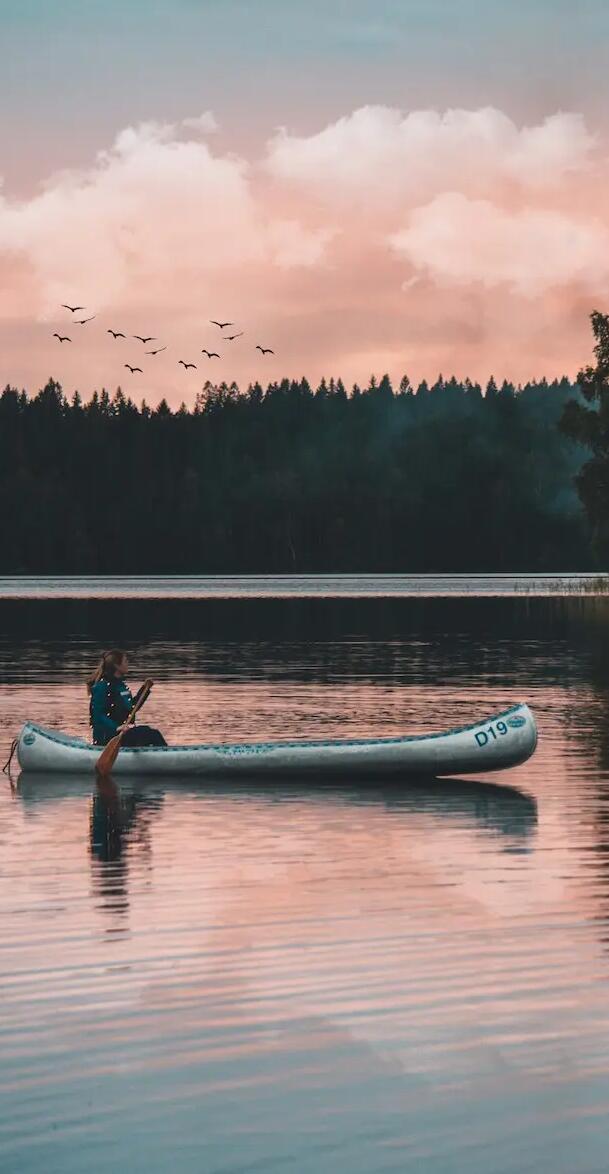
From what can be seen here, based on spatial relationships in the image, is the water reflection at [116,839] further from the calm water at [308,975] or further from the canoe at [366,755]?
the canoe at [366,755]

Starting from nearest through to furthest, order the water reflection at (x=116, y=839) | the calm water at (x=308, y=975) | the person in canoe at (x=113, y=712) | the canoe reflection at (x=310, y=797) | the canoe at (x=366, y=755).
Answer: the calm water at (x=308, y=975)
the water reflection at (x=116, y=839)
the canoe reflection at (x=310, y=797)
the canoe at (x=366, y=755)
the person in canoe at (x=113, y=712)


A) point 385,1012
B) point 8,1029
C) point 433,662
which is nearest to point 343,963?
point 385,1012

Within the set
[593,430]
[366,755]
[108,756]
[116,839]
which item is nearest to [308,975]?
[116,839]

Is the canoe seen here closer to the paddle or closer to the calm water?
the paddle

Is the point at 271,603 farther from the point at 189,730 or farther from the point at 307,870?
the point at 307,870

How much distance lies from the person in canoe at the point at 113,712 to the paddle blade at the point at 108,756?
223mm

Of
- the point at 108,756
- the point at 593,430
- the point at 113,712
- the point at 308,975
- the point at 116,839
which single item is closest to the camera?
the point at 308,975

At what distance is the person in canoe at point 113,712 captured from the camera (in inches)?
1176

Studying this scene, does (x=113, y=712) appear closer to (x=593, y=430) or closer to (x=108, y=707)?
Result: (x=108, y=707)

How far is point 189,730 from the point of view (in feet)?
128

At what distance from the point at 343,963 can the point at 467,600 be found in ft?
420

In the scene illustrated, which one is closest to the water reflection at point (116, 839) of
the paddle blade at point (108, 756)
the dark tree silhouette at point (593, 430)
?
the paddle blade at point (108, 756)

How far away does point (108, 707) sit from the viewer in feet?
99.1

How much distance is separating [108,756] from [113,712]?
739 mm
